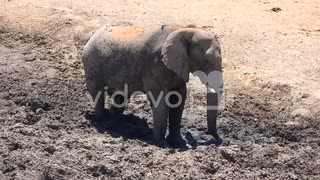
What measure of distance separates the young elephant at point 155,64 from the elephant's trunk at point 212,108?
0.04ft

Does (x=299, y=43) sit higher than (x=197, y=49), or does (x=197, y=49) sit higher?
(x=197, y=49)

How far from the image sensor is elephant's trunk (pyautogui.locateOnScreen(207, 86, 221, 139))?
8523 mm

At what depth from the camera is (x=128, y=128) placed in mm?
9750

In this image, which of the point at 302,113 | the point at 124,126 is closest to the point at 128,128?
the point at 124,126

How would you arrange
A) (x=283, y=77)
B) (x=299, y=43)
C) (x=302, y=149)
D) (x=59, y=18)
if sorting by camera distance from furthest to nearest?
(x=59, y=18), (x=299, y=43), (x=283, y=77), (x=302, y=149)

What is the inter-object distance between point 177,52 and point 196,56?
0.23 meters

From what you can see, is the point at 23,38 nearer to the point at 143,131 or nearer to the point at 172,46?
the point at 143,131

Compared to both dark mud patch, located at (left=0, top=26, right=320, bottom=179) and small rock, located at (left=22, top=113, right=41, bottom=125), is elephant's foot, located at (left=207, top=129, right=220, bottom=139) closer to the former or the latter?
dark mud patch, located at (left=0, top=26, right=320, bottom=179)

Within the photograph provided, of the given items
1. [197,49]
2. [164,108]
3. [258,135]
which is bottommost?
[258,135]

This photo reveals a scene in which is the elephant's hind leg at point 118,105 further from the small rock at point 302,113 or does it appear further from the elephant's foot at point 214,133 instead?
the small rock at point 302,113

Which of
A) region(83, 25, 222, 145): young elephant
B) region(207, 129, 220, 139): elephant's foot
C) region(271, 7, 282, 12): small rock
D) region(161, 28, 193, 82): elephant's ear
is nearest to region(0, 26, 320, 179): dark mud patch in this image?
region(207, 129, 220, 139): elephant's foot

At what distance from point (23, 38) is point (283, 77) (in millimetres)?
4632

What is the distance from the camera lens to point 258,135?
31.6 ft

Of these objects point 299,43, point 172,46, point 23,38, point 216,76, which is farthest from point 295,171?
point 23,38
